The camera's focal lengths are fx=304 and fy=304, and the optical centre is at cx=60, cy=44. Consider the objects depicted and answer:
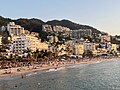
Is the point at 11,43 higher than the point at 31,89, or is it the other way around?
the point at 11,43

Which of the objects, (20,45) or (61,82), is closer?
(61,82)

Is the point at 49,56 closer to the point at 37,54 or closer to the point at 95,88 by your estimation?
the point at 37,54

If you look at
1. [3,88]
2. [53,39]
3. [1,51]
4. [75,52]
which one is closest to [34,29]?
[53,39]

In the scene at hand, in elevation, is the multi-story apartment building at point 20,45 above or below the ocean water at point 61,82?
above

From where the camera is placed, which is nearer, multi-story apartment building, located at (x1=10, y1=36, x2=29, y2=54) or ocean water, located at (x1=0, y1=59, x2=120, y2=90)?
ocean water, located at (x1=0, y1=59, x2=120, y2=90)

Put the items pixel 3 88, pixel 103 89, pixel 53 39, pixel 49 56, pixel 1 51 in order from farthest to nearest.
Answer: pixel 53 39 → pixel 49 56 → pixel 1 51 → pixel 3 88 → pixel 103 89

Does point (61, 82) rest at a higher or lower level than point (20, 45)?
lower

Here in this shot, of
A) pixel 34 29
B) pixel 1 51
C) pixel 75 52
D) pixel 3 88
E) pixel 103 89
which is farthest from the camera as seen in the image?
pixel 34 29

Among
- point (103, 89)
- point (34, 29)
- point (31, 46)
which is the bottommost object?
point (103, 89)

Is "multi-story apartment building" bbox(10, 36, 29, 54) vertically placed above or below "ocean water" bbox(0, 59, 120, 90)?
above

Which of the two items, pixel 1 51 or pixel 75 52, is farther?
pixel 75 52

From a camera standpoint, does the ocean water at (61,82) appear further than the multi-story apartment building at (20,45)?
No
